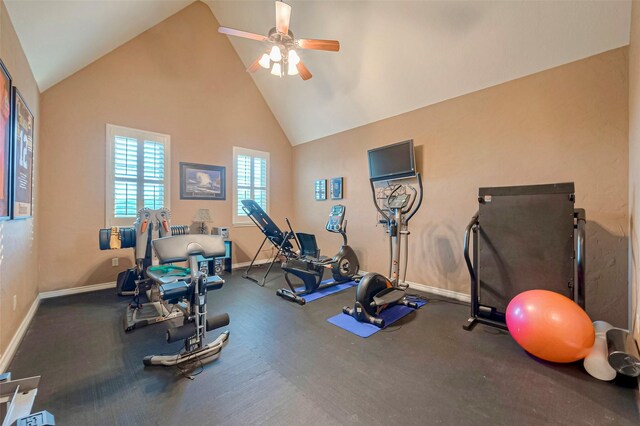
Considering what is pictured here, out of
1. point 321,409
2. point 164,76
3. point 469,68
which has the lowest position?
point 321,409

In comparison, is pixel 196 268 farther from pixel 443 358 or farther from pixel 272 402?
pixel 443 358

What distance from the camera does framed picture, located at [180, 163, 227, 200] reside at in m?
5.09

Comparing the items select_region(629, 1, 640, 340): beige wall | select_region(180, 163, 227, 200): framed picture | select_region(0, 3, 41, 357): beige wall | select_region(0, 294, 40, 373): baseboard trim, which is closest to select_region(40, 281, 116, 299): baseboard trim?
select_region(0, 3, 41, 357): beige wall

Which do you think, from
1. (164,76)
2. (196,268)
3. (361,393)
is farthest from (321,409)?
(164,76)

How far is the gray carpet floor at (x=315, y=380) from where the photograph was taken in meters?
1.66

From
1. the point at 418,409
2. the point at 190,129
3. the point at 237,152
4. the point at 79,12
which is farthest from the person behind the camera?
the point at 237,152

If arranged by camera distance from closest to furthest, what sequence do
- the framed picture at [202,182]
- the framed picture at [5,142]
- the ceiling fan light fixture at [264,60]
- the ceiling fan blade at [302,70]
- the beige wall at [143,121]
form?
the framed picture at [5,142]
the ceiling fan light fixture at [264,60]
the ceiling fan blade at [302,70]
the beige wall at [143,121]
the framed picture at [202,182]

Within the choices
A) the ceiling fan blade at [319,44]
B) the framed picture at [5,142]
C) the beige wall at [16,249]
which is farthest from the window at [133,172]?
the ceiling fan blade at [319,44]

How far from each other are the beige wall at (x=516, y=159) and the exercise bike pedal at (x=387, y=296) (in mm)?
1146

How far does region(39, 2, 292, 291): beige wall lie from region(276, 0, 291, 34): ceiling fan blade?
296 centimetres

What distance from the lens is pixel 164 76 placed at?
15.9ft

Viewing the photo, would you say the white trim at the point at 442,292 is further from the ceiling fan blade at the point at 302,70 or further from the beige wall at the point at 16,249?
the beige wall at the point at 16,249

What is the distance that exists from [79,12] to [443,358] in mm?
5184

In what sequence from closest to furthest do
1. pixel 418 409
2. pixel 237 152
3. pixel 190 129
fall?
pixel 418 409, pixel 190 129, pixel 237 152
